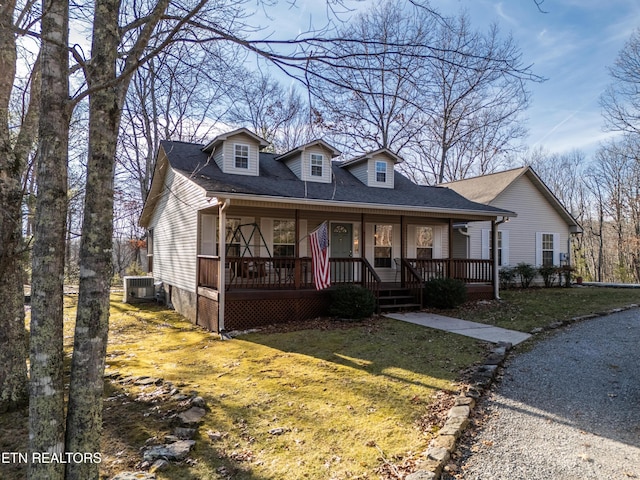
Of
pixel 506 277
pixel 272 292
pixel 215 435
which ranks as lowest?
pixel 215 435

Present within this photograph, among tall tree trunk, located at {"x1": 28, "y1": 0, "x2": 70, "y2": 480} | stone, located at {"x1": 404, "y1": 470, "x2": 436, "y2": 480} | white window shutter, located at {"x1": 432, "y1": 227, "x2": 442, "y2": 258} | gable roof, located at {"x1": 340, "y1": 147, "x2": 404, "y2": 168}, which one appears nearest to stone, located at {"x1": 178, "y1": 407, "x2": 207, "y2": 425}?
tall tree trunk, located at {"x1": 28, "y1": 0, "x2": 70, "y2": 480}

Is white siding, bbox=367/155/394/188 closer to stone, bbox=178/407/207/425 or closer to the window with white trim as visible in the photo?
the window with white trim

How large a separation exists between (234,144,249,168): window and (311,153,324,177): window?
7.20 feet

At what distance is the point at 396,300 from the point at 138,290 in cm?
1000

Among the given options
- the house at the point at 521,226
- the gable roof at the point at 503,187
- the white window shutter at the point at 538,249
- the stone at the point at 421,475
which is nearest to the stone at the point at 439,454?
the stone at the point at 421,475

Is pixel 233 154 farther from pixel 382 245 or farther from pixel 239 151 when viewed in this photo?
pixel 382 245

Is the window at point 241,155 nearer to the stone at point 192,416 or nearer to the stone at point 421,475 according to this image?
the stone at point 192,416

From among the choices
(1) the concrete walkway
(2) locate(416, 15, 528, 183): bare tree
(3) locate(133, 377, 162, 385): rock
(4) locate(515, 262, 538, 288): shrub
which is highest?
(2) locate(416, 15, 528, 183): bare tree

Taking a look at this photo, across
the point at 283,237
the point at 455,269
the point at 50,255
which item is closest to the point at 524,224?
the point at 455,269

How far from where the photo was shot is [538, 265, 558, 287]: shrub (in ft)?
56.6

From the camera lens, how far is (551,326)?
877cm

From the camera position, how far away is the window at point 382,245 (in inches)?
541

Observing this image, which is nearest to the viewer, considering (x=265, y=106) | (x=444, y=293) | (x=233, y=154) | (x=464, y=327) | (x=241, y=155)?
(x=464, y=327)

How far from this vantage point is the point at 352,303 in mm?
9797
